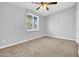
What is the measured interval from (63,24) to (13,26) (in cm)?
83

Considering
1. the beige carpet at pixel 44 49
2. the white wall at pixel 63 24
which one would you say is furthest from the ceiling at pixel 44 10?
the beige carpet at pixel 44 49

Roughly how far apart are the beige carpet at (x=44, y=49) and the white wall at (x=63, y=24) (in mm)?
97

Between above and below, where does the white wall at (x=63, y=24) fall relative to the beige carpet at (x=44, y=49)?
above

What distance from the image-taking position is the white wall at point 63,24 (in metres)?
1.64

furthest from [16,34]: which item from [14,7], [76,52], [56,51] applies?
[76,52]

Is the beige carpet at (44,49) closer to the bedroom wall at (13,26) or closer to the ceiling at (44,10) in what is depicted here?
the bedroom wall at (13,26)

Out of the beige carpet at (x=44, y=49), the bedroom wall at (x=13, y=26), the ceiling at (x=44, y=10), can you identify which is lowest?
the beige carpet at (x=44, y=49)

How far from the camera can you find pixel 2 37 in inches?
65.2

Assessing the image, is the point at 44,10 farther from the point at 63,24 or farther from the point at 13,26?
the point at 13,26

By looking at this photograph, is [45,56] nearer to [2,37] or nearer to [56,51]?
[56,51]

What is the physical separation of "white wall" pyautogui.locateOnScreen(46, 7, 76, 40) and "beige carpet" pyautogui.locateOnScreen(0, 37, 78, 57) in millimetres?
97

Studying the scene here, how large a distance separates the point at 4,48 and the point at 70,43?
1.04 metres

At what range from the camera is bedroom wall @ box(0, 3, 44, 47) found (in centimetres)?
165

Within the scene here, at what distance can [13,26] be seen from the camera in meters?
1.72
